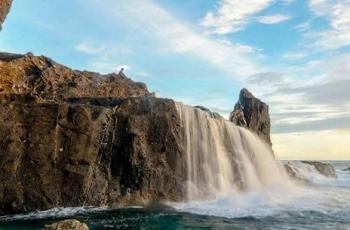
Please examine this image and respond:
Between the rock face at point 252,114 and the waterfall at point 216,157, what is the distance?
11.6 meters

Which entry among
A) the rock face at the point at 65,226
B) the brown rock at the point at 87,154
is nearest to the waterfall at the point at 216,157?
the brown rock at the point at 87,154

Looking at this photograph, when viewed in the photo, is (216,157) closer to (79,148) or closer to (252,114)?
(79,148)

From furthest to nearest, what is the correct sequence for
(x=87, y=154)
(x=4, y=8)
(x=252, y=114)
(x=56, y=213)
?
(x=252, y=114)
(x=4, y=8)
(x=87, y=154)
(x=56, y=213)

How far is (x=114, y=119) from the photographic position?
2623cm

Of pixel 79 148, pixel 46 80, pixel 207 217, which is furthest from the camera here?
A: pixel 46 80

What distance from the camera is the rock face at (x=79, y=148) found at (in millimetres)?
22875

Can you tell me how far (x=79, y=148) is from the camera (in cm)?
2422

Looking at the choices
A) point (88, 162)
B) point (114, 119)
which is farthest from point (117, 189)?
point (114, 119)

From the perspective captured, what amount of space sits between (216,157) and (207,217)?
27.7ft

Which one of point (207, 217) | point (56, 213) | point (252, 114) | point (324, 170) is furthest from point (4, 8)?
point (324, 170)

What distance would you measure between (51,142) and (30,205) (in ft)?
11.2

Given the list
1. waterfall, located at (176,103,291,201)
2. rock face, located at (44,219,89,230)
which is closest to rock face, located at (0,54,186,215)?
waterfall, located at (176,103,291,201)

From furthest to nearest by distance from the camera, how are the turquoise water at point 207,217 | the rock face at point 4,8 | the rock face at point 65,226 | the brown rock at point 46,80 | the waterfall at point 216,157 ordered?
the waterfall at point 216,157 → the brown rock at point 46,80 → the rock face at point 4,8 → the turquoise water at point 207,217 → the rock face at point 65,226

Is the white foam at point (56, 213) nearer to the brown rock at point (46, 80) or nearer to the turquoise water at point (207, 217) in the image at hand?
the turquoise water at point (207, 217)
